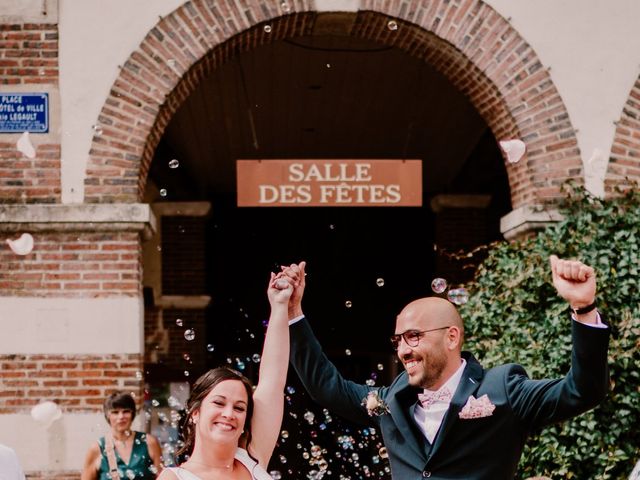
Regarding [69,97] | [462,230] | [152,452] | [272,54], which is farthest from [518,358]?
[462,230]

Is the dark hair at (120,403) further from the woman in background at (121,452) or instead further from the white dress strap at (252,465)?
the white dress strap at (252,465)

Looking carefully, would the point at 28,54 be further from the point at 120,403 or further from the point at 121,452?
the point at 121,452

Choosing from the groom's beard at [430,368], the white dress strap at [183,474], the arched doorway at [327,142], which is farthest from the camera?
the arched doorway at [327,142]

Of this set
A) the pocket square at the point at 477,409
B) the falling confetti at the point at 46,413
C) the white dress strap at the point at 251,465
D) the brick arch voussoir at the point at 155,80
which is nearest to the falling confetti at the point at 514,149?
the brick arch voussoir at the point at 155,80

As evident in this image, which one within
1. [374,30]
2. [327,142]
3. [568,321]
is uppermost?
[374,30]

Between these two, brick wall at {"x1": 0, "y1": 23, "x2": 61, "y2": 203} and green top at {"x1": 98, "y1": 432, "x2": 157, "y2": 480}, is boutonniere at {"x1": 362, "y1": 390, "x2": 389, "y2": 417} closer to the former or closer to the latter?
green top at {"x1": 98, "y1": 432, "x2": 157, "y2": 480}

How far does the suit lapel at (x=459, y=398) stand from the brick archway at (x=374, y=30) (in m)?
4.53

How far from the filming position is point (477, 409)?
3354 millimetres

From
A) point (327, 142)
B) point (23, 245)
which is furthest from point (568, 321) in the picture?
point (327, 142)

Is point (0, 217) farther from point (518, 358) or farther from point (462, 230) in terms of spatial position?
point (462, 230)

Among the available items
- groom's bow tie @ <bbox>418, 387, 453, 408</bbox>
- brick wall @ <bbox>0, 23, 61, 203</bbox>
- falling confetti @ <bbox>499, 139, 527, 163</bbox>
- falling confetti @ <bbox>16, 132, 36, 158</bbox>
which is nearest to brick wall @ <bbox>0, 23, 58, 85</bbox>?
brick wall @ <bbox>0, 23, 61, 203</bbox>

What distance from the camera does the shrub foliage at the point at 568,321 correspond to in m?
6.15

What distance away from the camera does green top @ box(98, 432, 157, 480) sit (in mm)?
6543

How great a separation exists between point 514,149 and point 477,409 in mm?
4904
